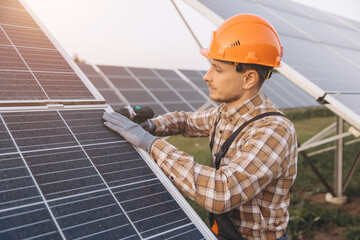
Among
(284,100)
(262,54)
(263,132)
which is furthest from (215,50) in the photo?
(284,100)

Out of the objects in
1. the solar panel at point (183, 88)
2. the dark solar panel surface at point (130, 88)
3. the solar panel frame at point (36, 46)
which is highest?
the solar panel frame at point (36, 46)

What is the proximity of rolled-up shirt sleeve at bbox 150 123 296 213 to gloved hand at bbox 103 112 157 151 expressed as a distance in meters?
0.07

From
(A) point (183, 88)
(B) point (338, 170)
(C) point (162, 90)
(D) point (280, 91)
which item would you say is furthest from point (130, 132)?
(D) point (280, 91)

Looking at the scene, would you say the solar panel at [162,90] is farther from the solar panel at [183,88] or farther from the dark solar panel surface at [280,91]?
the dark solar panel surface at [280,91]

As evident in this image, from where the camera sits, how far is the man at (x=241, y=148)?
2291mm

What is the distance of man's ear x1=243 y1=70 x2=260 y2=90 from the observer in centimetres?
280

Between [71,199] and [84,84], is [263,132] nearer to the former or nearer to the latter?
[71,199]

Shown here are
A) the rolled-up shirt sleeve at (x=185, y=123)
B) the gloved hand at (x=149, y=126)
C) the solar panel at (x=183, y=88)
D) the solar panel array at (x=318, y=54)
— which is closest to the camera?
the gloved hand at (x=149, y=126)

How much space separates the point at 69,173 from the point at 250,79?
1.66 metres

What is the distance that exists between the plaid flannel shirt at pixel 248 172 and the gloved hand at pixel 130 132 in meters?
0.07

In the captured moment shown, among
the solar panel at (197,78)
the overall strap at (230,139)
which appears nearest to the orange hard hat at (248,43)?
the overall strap at (230,139)

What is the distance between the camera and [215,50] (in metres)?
2.89

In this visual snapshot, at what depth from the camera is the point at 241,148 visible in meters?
2.44

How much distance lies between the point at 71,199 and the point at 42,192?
0.56 ft
